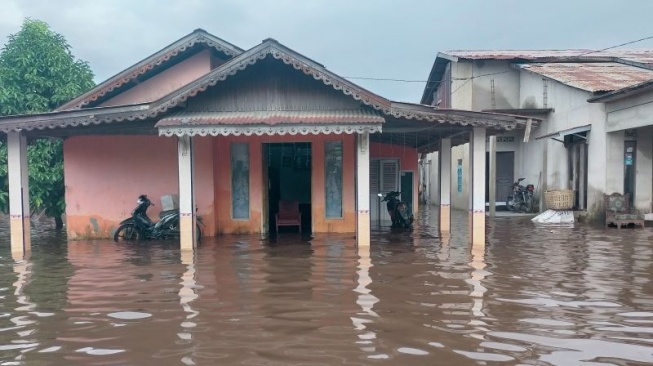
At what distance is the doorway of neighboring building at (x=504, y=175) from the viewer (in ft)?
65.9

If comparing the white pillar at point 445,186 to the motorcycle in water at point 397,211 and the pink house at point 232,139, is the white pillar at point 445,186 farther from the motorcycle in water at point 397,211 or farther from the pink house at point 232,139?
the motorcycle in water at point 397,211

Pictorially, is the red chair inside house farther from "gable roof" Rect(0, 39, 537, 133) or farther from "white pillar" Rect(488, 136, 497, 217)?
"white pillar" Rect(488, 136, 497, 217)

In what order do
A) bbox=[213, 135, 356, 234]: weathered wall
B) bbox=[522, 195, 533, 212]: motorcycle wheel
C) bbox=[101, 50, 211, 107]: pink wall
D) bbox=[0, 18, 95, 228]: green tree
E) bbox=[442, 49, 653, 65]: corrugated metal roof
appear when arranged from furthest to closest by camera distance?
bbox=[442, 49, 653, 65]: corrugated metal roof < bbox=[522, 195, 533, 212]: motorcycle wheel < bbox=[0, 18, 95, 228]: green tree < bbox=[101, 50, 211, 107]: pink wall < bbox=[213, 135, 356, 234]: weathered wall

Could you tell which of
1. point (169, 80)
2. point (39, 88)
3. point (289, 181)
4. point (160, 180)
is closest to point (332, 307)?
point (160, 180)

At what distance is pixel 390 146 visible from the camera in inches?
587

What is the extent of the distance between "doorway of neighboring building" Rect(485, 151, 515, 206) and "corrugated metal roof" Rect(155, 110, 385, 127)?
480 inches

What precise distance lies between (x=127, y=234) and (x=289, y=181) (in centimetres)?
568

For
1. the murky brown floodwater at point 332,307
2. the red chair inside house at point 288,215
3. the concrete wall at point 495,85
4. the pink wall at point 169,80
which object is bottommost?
the murky brown floodwater at point 332,307

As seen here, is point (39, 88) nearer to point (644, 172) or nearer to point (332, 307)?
point (332, 307)

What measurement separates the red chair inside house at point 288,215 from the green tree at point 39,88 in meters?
6.57

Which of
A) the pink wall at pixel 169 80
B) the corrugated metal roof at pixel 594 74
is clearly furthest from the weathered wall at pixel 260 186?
the corrugated metal roof at pixel 594 74

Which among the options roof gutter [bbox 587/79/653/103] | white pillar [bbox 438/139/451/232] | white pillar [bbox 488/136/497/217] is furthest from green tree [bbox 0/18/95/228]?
roof gutter [bbox 587/79/653/103]

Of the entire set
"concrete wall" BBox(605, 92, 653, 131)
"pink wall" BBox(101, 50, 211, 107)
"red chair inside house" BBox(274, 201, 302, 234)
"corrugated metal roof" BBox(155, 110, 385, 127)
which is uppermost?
"pink wall" BBox(101, 50, 211, 107)

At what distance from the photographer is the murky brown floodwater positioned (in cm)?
424
